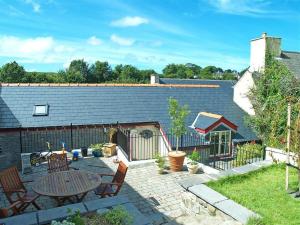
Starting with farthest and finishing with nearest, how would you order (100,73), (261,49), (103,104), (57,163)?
(100,73) < (261,49) < (103,104) < (57,163)

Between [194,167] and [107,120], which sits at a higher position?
[107,120]

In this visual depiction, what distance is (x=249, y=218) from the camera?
6086 mm

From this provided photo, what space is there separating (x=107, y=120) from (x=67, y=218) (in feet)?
40.7

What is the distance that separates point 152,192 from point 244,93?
46.6 feet

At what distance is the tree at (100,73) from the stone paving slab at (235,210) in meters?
78.0

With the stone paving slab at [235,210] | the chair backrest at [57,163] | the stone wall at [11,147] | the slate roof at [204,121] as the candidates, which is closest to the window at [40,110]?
the stone wall at [11,147]

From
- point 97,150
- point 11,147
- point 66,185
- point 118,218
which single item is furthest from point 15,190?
point 11,147

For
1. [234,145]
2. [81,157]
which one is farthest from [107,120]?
[234,145]

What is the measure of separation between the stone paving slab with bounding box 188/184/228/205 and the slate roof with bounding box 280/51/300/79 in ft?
56.0

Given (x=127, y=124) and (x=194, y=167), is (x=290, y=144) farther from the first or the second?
(x=127, y=124)

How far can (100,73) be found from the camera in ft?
272

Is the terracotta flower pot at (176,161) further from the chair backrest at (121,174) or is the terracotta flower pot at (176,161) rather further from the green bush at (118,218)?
the green bush at (118,218)

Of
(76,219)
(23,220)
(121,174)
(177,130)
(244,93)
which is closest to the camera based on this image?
(76,219)

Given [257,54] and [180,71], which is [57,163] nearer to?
[257,54]
